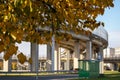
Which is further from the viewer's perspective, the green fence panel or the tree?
the green fence panel

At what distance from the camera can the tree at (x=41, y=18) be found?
5938mm

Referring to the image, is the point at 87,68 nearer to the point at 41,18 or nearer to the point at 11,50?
the point at 41,18

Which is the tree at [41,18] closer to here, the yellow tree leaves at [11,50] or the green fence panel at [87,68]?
the yellow tree leaves at [11,50]

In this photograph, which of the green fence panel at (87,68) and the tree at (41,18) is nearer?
the tree at (41,18)

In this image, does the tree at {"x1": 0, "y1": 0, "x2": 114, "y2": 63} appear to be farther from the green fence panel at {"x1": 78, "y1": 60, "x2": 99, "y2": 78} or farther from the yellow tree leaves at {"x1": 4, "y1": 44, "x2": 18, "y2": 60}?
the green fence panel at {"x1": 78, "y1": 60, "x2": 99, "y2": 78}

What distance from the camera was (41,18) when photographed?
24.1 feet

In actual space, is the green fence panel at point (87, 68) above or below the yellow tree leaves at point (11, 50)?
below

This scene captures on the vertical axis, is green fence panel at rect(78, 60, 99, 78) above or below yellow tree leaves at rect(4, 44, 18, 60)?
below

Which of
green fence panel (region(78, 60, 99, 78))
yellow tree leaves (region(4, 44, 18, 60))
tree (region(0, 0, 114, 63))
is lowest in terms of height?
green fence panel (region(78, 60, 99, 78))

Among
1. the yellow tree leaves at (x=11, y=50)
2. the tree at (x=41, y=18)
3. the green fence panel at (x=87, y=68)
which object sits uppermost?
the tree at (x=41, y=18)

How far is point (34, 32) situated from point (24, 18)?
2.84 ft

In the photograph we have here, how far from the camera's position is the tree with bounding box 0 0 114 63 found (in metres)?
5.94

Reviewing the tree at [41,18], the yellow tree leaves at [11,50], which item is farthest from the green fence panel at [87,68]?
the yellow tree leaves at [11,50]

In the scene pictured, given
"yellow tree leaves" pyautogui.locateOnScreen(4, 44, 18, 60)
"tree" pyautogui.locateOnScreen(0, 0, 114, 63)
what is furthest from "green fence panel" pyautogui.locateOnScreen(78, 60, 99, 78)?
"yellow tree leaves" pyautogui.locateOnScreen(4, 44, 18, 60)
